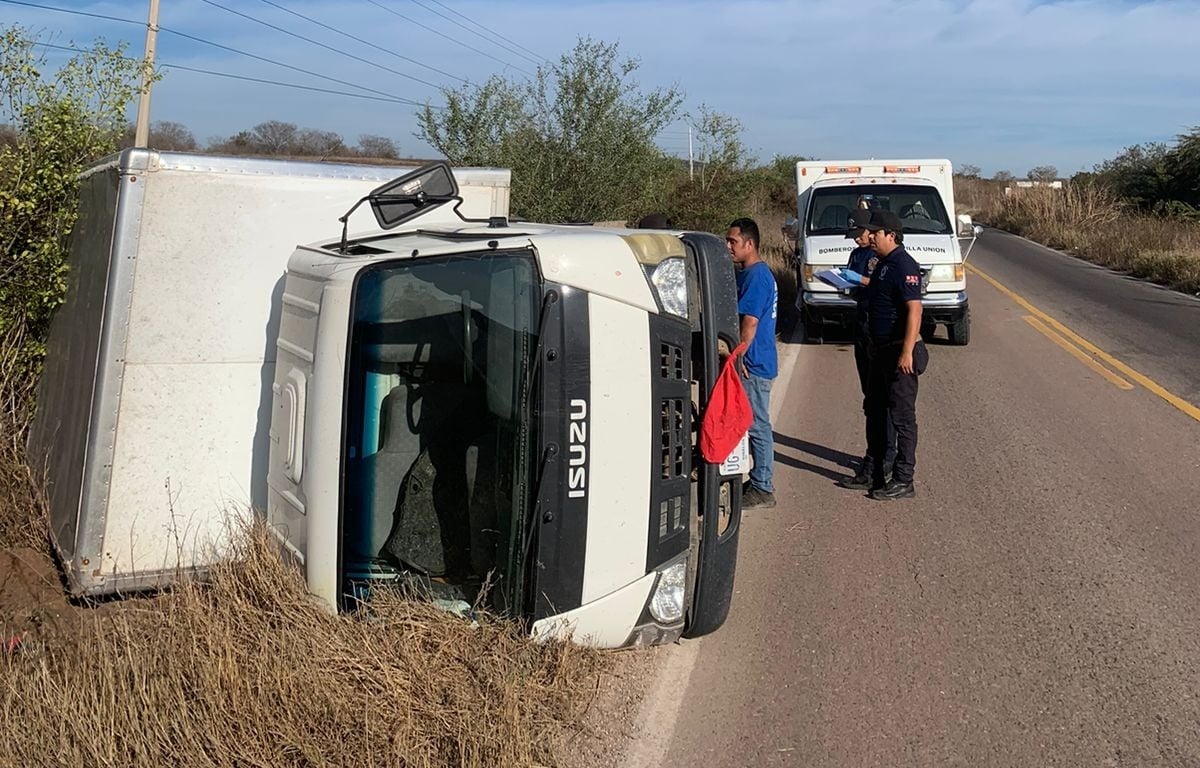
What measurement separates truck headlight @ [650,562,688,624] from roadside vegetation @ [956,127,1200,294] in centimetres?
1722

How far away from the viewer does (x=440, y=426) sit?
4.04 metres

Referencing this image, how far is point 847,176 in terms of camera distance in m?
14.0

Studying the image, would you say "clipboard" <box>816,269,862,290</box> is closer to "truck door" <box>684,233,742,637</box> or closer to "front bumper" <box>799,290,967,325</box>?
"front bumper" <box>799,290,967,325</box>

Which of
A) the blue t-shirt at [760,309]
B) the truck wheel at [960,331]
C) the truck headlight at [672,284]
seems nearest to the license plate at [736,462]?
the truck headlight at [672,284]

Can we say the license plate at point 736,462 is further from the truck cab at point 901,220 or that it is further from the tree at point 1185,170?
the tree at point 1185,170

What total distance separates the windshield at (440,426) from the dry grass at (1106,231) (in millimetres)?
17993

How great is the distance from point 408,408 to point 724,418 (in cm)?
A: 131

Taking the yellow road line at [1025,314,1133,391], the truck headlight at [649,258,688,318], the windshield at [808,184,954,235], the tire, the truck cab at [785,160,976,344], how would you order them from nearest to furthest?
1. the truck headlight at [649,258,688,318]
2. the yellow road line at [1025,314,1133,391]
3. the truck cab at [785,160,976,344]
4. the tire
5. the windshield at [808,184,954,235]

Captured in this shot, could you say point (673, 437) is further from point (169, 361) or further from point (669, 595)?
point (169, 361)

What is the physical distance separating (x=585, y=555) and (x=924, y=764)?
144cm

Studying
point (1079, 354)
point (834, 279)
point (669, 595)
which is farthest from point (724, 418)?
point (1079, 354)

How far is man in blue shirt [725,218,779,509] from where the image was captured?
20.4 feet

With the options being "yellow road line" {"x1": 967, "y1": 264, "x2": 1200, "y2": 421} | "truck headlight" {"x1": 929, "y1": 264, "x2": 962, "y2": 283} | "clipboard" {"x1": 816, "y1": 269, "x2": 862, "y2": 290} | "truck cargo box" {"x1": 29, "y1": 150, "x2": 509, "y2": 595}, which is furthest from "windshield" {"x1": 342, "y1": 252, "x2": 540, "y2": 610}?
"truck headlight" {"x1": 929, "y1": 264, "x2": 962, "y2": 283}

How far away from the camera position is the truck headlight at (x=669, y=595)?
13.5 ft
